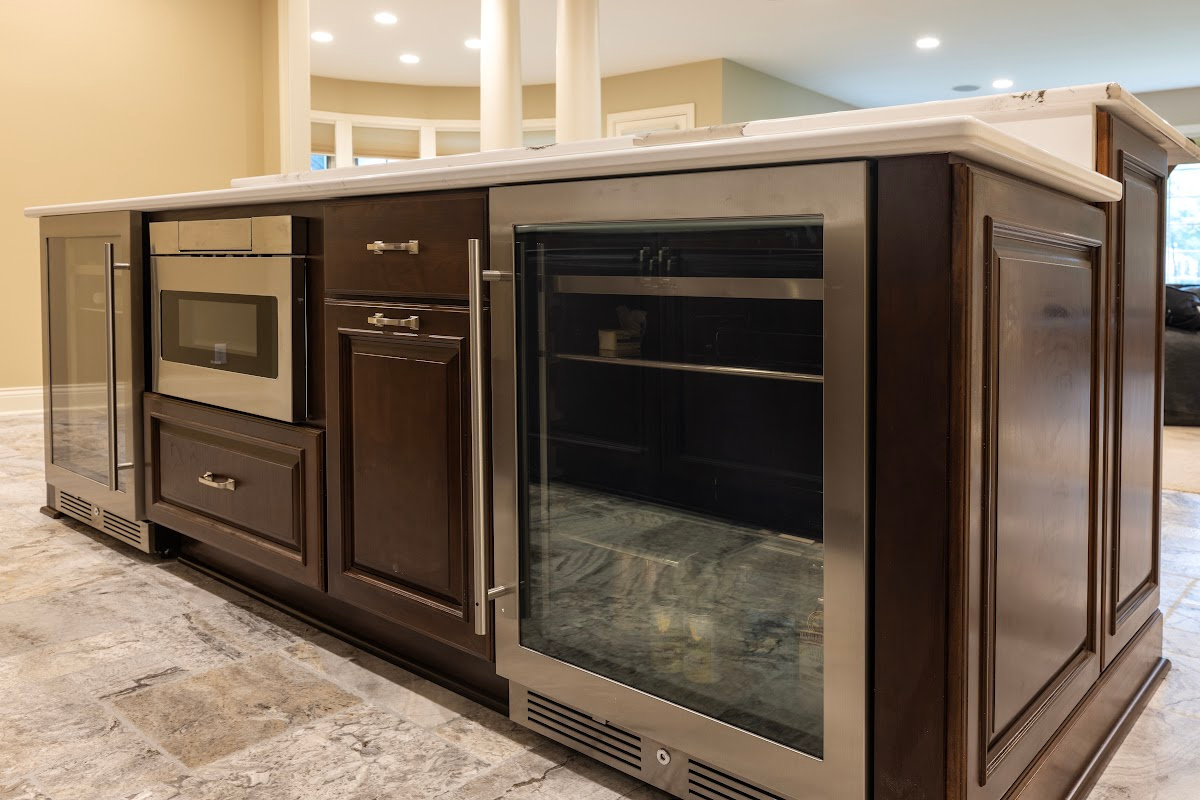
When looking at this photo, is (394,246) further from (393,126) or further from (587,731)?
(393,126)

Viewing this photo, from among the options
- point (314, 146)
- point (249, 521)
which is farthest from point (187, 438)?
point (314, 146)

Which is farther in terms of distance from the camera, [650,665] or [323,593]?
[323,593]

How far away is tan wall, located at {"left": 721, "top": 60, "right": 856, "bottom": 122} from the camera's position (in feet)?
27.9

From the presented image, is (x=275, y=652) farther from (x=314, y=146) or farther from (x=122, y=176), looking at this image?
(x=314, y=146)

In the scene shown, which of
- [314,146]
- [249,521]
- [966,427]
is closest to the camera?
[966,427]

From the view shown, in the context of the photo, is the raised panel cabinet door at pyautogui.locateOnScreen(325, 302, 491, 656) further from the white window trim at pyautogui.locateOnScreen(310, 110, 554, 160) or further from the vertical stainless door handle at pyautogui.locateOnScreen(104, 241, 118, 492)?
the white window trim at pyautogui.locateOnScreen(310, 110, 554, 160)

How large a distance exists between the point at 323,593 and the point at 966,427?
144cm

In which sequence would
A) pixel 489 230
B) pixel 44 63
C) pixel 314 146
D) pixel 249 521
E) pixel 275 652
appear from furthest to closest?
1. pixel 314 146
2. pixel 44 63
3. pixel 249 521
4. pixel 275 652
5. pixel 489 230

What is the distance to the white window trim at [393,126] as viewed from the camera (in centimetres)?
941

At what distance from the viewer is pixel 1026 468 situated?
1217mm

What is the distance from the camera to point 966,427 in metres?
Result: 1.03

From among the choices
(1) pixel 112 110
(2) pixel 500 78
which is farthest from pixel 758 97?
(2) pixel 500 78

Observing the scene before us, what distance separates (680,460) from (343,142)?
8.83 metres

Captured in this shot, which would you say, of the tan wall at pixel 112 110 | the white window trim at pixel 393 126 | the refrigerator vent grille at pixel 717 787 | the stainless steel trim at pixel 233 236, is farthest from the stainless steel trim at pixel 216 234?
the white window trim at pixel 393 126
